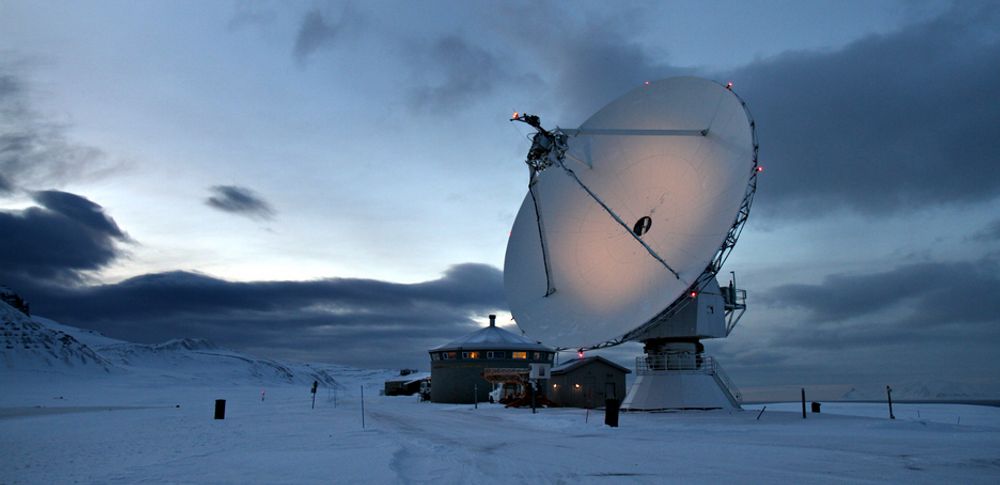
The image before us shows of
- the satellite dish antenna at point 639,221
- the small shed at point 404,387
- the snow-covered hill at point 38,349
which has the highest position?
the satellite dish antenna at point 639,221

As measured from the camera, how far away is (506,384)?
6425cm

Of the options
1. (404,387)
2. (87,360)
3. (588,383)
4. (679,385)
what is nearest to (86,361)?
(87,360)

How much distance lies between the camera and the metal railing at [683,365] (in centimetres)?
3766

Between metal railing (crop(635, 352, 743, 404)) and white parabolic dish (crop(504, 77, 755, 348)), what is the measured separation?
27.6 ft

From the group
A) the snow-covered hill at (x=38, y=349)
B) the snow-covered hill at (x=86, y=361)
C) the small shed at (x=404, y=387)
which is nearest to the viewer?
the small shed at (x=404, y=387)

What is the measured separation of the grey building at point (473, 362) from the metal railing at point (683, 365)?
104ft

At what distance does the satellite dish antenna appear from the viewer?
93.4ft

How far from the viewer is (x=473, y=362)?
2822 inches

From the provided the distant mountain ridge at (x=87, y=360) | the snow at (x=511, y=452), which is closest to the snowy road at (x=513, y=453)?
the snow at (x=511, y=452)

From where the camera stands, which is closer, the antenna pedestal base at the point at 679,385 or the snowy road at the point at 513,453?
the snowy road at the point at 513,453

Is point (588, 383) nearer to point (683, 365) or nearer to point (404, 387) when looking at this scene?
point (683, 365)

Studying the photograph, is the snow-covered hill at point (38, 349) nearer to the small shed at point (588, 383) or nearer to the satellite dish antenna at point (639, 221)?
the small shed at point (588, 383)

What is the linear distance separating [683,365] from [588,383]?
17784mm

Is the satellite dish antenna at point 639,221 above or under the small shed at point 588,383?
above
